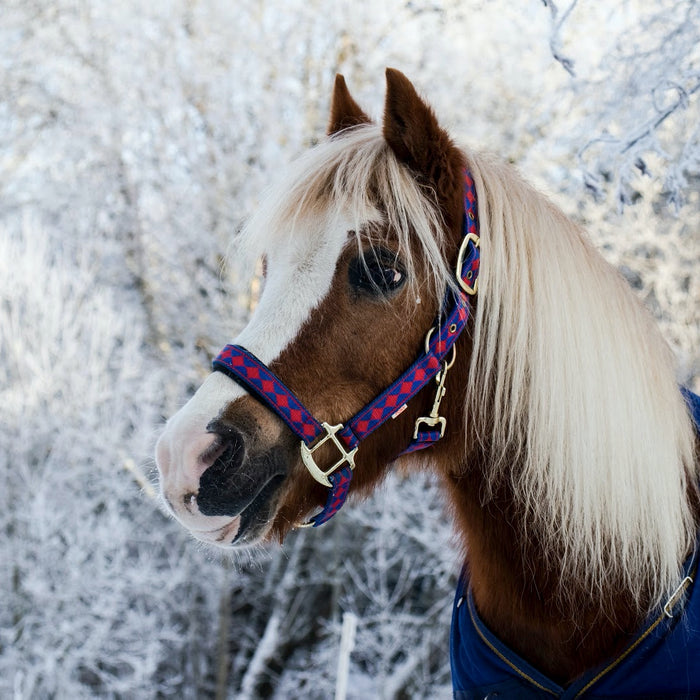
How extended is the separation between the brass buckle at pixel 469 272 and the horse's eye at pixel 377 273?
15 centimetres

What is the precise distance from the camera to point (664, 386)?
178 centimetres

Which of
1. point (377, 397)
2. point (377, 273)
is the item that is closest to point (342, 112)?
point (377, 273)

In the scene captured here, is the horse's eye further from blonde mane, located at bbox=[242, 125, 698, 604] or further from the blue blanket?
the blue blanket

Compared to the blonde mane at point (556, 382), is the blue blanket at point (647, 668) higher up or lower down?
lower down

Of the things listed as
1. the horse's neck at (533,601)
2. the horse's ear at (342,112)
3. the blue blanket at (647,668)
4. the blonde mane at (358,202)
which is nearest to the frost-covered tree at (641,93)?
the horse's ear at (342,112)

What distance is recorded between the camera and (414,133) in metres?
1.68

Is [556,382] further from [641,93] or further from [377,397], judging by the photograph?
→ [641,93]

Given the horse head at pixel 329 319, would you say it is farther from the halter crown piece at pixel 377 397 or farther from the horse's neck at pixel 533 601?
the horse's neck at pixel 533 601

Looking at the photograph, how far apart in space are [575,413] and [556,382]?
0.30 ft

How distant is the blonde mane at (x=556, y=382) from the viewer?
64.6 inches

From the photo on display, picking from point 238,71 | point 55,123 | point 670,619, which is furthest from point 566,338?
point 55,123

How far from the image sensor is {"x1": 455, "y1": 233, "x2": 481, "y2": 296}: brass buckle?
65.9 inches

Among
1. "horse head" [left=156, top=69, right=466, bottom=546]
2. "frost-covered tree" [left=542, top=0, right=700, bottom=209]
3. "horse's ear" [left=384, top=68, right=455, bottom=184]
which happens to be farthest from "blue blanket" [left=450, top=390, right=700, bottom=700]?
"frost-covered tree" [left=542, top=0, right=700, bottom=209]

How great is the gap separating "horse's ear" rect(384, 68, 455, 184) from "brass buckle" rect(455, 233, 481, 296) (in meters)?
0.18
